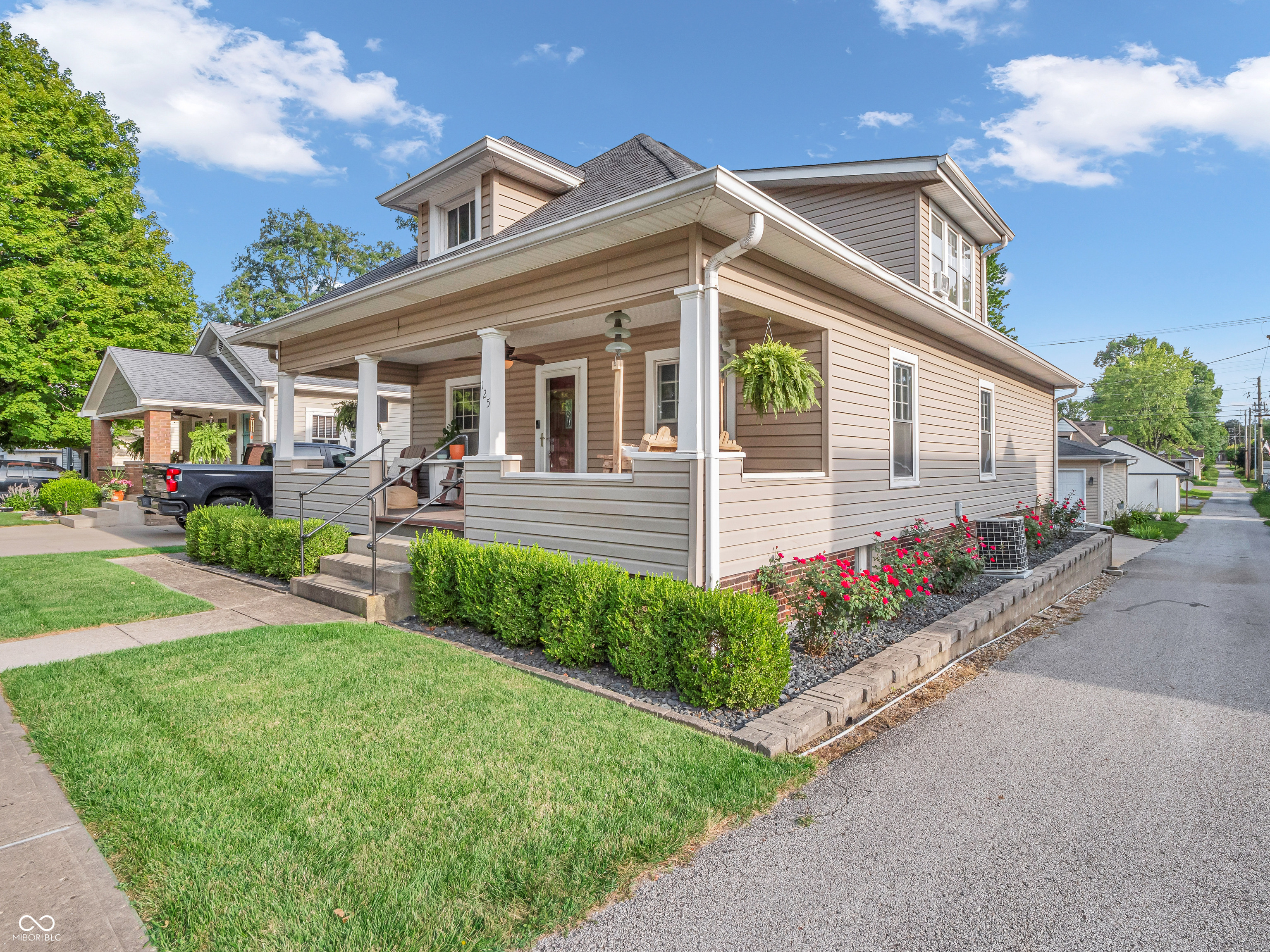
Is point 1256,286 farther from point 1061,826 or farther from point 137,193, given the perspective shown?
point 137,193

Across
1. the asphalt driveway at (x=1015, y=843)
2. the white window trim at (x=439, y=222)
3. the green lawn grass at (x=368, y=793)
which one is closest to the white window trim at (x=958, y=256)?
the asphalt driveway at (x=1015, y=843)

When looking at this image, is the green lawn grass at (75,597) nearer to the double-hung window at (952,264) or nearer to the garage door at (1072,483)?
the double-hung window at (952,264)

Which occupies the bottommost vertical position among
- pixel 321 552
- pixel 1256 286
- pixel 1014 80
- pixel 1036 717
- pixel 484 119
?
pixel 1036 717

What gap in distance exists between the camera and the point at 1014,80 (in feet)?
38.0

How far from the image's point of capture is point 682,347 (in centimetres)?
525

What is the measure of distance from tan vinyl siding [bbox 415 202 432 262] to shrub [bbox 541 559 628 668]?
6391mm

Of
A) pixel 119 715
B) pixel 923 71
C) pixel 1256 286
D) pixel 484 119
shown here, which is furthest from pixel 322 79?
pixel 1256 286

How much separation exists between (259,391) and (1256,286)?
5401 centimetres

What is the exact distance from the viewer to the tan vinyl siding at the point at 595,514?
518cm

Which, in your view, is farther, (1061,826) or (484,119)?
(484,119)

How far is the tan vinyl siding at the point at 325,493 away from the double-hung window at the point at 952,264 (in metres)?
8.86

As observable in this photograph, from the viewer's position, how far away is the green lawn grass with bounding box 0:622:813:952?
2248 millimetres

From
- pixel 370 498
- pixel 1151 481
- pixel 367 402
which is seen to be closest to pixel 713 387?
pixel 370 498

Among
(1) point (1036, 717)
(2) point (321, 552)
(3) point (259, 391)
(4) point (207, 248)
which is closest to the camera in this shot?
(1) point (1036, 717)
